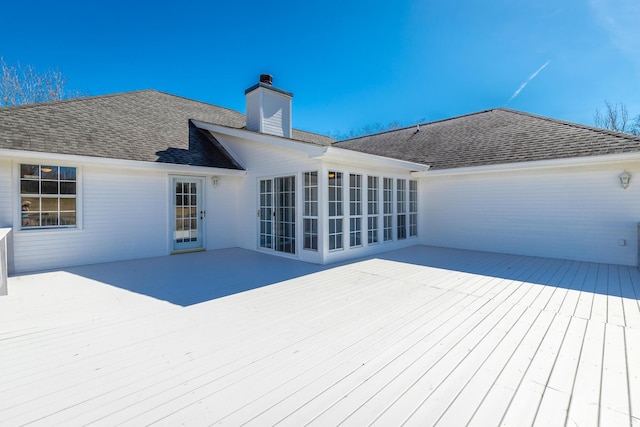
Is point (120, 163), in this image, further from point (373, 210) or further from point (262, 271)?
point (373, 210)

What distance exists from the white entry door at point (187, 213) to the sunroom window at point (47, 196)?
2074mm

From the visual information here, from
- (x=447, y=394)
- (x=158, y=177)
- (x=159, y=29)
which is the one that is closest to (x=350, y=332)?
(x=447, y=394)

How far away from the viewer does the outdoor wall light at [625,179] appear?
20.7ft

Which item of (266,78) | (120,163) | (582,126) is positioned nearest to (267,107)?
(266,78)

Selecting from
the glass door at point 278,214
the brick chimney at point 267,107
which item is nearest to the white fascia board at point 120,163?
the glass door at point 278,214

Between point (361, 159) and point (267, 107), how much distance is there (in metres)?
4.13

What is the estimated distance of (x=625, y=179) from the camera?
634 cm

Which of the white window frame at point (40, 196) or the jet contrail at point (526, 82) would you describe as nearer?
the white window frame at point (40, 196)

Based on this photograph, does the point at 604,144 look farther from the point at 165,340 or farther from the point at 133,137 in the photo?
the point at 133,137

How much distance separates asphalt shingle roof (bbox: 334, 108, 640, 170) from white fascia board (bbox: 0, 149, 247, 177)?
5.03 metres

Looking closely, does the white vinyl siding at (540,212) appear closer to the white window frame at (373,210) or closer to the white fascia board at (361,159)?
the white fascia board at (361,159)

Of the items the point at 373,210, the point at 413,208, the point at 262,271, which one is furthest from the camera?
the point at 413,208

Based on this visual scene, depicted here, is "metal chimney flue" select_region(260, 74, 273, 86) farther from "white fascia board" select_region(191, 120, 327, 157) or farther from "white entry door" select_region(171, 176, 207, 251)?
"white entry door" select_region(171, 176, 207, 251)

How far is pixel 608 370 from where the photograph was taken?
7.84 feet
